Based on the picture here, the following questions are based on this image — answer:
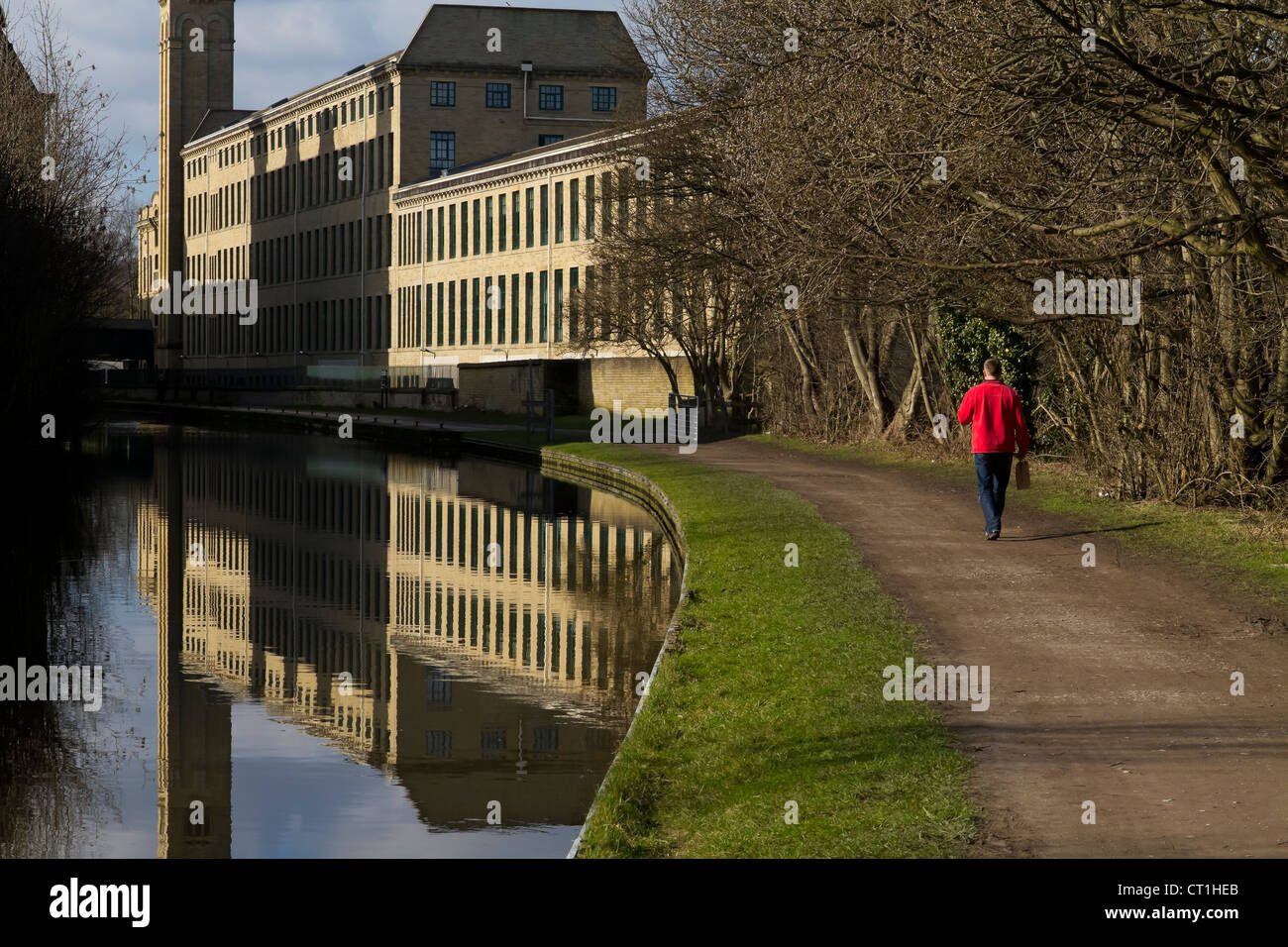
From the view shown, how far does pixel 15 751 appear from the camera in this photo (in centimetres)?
1074

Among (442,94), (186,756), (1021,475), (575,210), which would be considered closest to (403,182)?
(442,94)

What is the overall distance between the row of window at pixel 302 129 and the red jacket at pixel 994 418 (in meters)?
74.5

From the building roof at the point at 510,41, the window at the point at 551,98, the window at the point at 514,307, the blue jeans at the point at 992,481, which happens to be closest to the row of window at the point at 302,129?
the building roof at the point at 510,41

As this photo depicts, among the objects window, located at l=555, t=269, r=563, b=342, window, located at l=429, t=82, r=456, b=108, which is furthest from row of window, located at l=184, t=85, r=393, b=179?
window, located at l=555, t=269, r=563, b=342

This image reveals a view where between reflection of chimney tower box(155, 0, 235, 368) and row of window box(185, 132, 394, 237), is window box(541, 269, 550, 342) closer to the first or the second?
row of window box(185, 132, 394, 237)

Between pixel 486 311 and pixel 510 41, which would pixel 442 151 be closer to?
pixel 510 41

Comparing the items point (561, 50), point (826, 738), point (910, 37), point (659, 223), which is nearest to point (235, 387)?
point (561, 50)

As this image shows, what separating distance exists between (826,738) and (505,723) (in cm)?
322

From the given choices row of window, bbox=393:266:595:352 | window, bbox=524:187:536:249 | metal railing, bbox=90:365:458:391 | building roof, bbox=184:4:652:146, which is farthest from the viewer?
building roof, bbox=184:4:652:146

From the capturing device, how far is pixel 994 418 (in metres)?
17.5

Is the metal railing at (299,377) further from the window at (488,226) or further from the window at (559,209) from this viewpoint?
the window at (559,209)

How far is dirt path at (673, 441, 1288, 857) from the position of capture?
720cm

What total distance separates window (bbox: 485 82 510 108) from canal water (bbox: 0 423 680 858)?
6329 centimetres

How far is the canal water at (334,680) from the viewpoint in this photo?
30.6 feet
